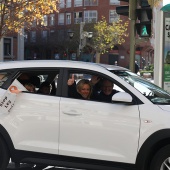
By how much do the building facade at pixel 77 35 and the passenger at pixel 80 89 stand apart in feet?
185

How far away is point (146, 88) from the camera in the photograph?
5.31 metres

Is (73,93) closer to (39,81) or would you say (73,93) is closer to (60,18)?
(39,81)

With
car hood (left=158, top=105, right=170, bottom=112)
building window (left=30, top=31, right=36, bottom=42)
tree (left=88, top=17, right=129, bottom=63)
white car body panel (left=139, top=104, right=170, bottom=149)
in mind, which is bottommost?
white car body panel (left=139, top=104, right=170, bottom=149)

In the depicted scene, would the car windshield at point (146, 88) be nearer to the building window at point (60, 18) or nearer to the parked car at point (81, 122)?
the parked car at point (81, 122)

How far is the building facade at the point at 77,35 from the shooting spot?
217ft

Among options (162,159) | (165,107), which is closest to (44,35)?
(165,107)

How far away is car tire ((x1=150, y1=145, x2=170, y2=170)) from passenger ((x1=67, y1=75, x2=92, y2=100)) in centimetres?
121

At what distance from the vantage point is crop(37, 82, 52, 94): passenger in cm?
546

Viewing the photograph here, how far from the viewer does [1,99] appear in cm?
520

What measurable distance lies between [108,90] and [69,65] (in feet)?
2.21

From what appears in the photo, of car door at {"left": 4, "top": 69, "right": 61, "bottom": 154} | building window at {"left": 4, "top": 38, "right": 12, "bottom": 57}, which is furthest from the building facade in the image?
car door at {"left": 4, "top": 69, "right": 61, "bottom": 154}

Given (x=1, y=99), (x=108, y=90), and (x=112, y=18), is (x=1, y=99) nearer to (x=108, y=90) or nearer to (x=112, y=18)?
(x=108, y=90)

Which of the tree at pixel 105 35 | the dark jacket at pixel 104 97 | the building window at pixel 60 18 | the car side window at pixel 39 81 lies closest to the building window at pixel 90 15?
the building window at pixel 60 18

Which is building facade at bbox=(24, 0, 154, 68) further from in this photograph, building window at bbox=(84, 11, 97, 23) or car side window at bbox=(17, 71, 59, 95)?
car side window at bbox=(17, 71, 59, 95)
